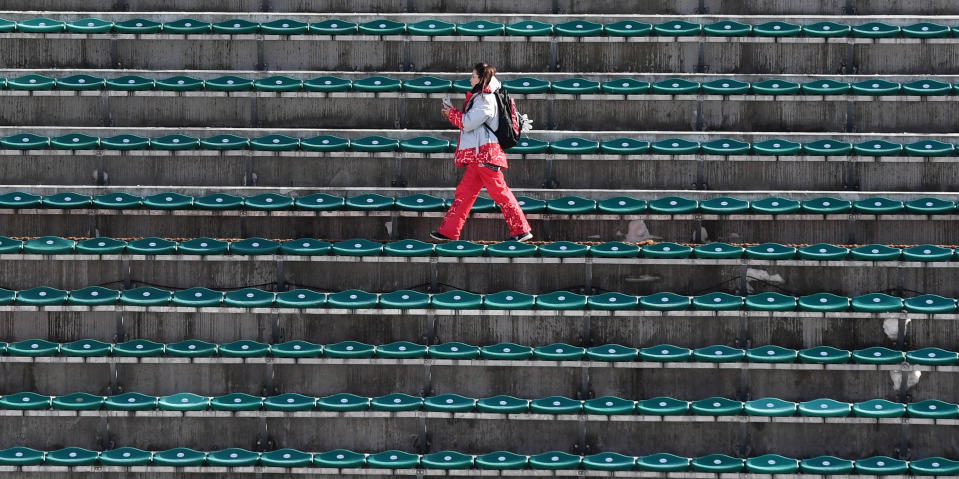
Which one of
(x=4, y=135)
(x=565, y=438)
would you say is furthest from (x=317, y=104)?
(x=565, y=438)

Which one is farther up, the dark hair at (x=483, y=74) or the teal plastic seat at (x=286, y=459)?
the dark hair at (x=483, y=74)

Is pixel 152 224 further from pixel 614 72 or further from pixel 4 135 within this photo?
pixel 614 72

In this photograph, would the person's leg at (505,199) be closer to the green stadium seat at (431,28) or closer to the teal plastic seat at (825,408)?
the green stadium seat at (431,28)

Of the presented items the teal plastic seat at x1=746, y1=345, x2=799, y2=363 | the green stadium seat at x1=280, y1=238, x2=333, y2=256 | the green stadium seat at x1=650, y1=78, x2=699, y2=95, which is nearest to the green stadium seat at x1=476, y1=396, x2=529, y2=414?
the teal plastic seat at x1=746, y1=345, x2=799, y2=363

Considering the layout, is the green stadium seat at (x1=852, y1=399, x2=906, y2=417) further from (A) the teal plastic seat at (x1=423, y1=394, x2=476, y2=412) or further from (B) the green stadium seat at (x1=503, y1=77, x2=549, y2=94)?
(B) the green stadium seat at (x1=503, y1=77, x2=549, y2=94)

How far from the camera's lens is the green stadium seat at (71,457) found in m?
17.9

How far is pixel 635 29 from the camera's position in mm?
22281

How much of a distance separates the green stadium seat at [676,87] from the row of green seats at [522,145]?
860 millimetres

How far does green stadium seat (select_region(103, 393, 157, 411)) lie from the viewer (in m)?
18.3

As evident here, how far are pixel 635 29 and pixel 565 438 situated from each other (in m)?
6.77

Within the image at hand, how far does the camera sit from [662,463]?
58.2ft

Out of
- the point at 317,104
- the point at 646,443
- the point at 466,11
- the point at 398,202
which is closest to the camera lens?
the point at 646,443

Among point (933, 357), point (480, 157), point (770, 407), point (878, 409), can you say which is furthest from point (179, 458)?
point (933, 357)

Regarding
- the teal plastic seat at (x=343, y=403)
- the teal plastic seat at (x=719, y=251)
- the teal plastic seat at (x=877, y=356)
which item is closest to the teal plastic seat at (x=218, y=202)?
the teal plastic seat at (x=343, y=403)
